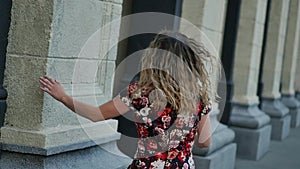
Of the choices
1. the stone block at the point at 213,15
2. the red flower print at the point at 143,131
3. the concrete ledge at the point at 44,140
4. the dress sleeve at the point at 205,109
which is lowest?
the concrete ledge at the point at 44,140

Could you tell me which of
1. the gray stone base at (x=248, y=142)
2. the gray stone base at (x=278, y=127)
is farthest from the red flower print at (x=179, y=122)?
the gray stone base at (x=278, y=127)

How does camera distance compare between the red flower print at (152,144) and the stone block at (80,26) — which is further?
the stone block at (80,26)

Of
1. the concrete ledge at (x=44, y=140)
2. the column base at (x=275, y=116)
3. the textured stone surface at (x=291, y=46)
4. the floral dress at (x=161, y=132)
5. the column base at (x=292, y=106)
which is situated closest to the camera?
the floral dress at (x=161, y=132)

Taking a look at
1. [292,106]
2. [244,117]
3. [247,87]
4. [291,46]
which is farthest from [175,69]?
[292,106]

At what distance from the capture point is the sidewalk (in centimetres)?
1024

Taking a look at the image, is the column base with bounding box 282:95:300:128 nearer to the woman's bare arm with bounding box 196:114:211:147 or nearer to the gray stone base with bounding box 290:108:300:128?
the gray stone base with bounding box 290:108:300:128

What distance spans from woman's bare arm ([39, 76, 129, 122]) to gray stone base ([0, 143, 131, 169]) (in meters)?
0.61

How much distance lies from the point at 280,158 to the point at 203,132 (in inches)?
320

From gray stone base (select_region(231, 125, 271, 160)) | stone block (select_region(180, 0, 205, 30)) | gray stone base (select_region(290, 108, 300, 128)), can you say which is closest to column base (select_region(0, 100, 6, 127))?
stone block (select_region(180, 0, 205, 30))

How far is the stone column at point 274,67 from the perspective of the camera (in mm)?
13672

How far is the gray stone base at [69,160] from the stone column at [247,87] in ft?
19.0

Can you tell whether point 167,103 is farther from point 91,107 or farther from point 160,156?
point 91,107

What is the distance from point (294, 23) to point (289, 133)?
2.78m

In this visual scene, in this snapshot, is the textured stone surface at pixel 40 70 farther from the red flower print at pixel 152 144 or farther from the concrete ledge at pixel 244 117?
the concrete ledge at pixel 244 117
